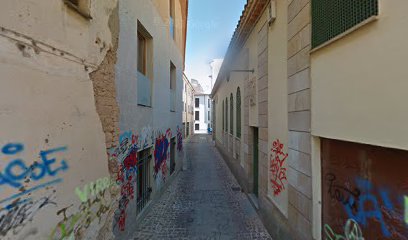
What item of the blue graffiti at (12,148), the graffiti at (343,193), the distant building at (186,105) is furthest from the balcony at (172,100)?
the distant building at (186,105)

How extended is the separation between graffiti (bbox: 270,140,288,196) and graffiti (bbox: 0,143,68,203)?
3.74 m

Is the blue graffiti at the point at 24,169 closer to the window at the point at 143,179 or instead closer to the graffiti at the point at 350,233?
the window at the point at 143,179

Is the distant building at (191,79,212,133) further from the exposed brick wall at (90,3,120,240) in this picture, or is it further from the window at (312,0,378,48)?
the window at (312,0,378,48)

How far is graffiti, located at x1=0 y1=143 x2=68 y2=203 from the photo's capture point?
2096 mm

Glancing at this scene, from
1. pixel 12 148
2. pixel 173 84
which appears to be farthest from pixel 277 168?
pixel 173 84

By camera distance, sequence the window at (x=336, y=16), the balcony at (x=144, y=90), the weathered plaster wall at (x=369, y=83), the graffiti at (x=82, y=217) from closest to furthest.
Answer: the weathered plaster wall at (x=369, y=83) → the window at (x=336, y=16) → the graffiti at (x=82, y=217) → the balcony at (x=144, y=90)

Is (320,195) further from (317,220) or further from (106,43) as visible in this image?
(106,43)

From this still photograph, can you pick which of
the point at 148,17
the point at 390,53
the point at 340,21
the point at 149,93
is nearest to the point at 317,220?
the point at 390,53

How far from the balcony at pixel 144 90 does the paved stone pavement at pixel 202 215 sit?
2.91m

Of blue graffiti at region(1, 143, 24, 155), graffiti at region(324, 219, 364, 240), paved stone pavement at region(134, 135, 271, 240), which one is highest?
blue graffiti at region(1, 143, 24, 155)

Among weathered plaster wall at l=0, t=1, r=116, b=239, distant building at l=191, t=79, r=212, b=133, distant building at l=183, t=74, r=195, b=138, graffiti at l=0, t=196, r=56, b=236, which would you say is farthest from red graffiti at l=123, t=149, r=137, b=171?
distant building at l=191, t=79, r=212, b=133

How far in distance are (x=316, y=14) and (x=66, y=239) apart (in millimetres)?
4442

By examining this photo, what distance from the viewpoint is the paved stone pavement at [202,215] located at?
17.2ft

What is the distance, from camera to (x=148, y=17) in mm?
6188
